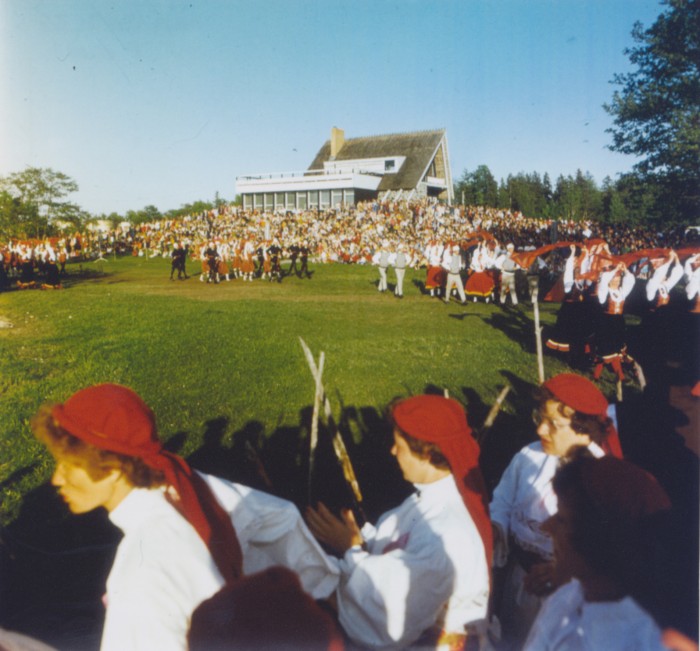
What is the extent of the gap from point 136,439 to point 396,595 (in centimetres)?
113

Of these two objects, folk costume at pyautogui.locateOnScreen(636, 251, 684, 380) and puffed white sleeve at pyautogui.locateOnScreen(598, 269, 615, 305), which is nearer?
folk costume at pyautogui.locateOnScreen(636, 251, 684, 380)

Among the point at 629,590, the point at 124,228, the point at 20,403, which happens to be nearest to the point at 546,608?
the point at 629,590

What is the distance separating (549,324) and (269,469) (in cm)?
950

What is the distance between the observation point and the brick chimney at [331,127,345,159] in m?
56.9

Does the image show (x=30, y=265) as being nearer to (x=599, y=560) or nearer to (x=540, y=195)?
(x=599, y=560)

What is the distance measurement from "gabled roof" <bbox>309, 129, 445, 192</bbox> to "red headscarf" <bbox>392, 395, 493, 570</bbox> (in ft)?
160

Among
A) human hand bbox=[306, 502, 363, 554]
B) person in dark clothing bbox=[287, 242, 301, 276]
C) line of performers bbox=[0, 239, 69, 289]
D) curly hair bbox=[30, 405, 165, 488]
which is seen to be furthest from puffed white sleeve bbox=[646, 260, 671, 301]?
line of performers bbox=[0, 239, 69, 289]

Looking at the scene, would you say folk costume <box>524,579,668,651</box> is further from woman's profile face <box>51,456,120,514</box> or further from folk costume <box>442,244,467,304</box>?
folk costume <box>442,244,467,304</box>

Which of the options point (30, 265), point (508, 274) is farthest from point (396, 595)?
point (30, 265)

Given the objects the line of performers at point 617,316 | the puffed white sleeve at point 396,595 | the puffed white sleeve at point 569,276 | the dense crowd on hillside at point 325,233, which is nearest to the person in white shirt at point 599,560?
the puffed white sleeve at point 396,595

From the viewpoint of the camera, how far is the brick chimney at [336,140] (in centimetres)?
5692

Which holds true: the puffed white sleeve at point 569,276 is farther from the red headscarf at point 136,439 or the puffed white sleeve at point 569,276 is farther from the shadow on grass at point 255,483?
the red headscarf at point 136,439

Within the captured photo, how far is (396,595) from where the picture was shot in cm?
202

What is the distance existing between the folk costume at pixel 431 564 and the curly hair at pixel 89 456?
0.93 metres
